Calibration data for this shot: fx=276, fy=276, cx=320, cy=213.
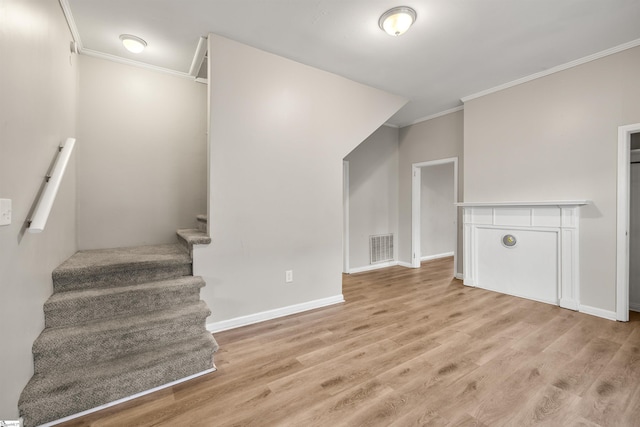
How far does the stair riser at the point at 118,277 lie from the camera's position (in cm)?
214

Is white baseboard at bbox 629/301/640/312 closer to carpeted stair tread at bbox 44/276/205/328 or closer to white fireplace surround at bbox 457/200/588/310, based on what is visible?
white fireplace surround at bbox 457/200/588/310

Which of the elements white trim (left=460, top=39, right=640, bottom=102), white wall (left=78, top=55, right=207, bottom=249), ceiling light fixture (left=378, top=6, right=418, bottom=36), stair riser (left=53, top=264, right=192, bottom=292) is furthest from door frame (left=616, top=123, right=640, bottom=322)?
white wall (left=78, top=55, right=207, bottom=249)

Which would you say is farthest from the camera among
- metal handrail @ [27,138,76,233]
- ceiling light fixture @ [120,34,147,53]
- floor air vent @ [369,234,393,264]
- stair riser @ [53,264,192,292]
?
floor air vent @ [369,234,393,264]

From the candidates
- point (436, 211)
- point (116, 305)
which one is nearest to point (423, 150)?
point (436, 211)

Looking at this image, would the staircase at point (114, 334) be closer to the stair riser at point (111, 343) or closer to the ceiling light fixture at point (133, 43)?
the stair riser at point (111, 343)

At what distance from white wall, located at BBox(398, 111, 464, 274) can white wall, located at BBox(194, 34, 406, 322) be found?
1897mm

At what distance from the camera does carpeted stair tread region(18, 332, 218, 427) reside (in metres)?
1.52

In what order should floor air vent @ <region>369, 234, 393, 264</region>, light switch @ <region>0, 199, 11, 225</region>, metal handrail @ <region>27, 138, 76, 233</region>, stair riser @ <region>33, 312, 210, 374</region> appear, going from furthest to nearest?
floor air vent @ <region>369, 234, 393, 264</region> → stair riser @ <region>33, 312, 210, 374</region> → metal handrail @ <region>27, 138, 76, 233</region> → light switch @ <region>0, 199, 11, 225</region>

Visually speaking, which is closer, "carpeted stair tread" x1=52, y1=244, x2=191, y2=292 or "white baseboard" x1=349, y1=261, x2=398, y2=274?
"carpeted stair tread" x1=52, y1=244, x2=191, y2=292

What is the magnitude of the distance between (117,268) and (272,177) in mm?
1609

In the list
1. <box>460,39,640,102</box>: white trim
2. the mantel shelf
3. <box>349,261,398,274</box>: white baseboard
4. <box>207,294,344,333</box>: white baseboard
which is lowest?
<box>207,294,344,333</box>: white baseboard

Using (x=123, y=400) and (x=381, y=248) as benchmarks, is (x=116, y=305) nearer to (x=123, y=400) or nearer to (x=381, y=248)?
(x=123, y=400)

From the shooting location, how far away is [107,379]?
168cm

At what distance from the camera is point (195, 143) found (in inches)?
142
